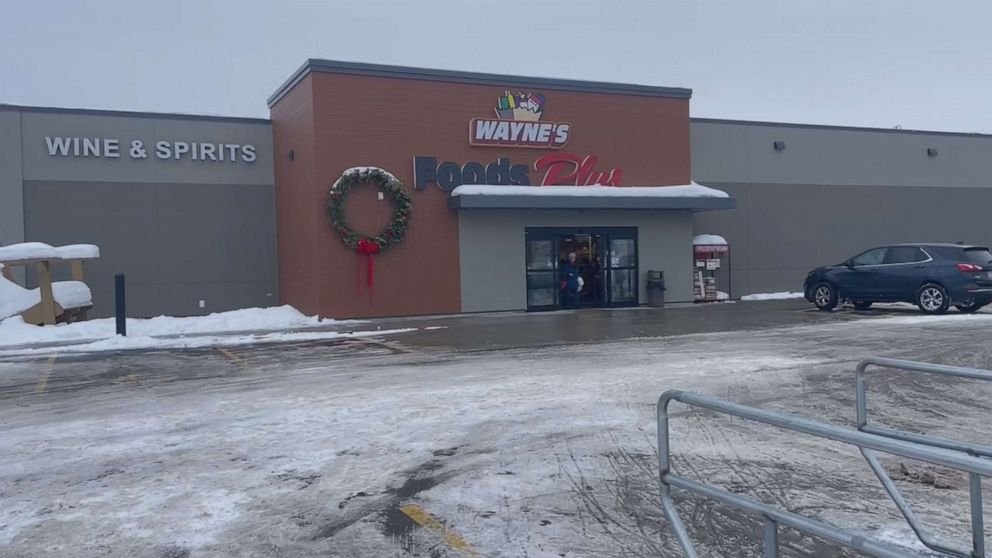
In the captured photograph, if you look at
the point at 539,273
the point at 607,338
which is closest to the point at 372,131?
the point at 539,273

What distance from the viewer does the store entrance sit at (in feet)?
77.6

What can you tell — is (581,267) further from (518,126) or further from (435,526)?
(435,526)

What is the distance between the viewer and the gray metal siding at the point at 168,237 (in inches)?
881

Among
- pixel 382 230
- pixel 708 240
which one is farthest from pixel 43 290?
pixel 708 240

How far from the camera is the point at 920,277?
19.6 metres

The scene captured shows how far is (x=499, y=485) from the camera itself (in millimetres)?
6340

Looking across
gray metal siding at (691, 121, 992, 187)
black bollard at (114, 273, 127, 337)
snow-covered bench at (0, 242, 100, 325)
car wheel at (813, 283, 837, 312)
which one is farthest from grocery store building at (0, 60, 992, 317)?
black bollard at (114, 273, 127, 337)

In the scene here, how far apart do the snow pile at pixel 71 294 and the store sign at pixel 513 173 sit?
846 centimetres

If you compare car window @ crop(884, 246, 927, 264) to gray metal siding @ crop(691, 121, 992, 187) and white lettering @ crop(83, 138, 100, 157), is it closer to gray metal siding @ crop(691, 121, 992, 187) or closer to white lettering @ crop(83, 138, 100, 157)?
gray metal siding @ crop(691, 121, 992, 187)

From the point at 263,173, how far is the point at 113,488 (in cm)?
1908

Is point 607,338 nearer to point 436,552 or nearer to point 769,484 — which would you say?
point 769,484

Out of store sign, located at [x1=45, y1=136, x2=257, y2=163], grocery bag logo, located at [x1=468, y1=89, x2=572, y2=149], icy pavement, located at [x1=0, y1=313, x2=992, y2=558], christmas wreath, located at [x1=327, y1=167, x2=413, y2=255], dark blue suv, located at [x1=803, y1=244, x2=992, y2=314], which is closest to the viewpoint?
icy pavement, located at [x1=0, y1=313, x2=992, y2=558]

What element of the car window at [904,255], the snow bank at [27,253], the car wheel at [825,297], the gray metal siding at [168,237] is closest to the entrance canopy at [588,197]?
the car wheel at [825,297]

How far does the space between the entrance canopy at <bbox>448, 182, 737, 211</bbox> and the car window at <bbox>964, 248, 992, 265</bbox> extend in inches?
262
